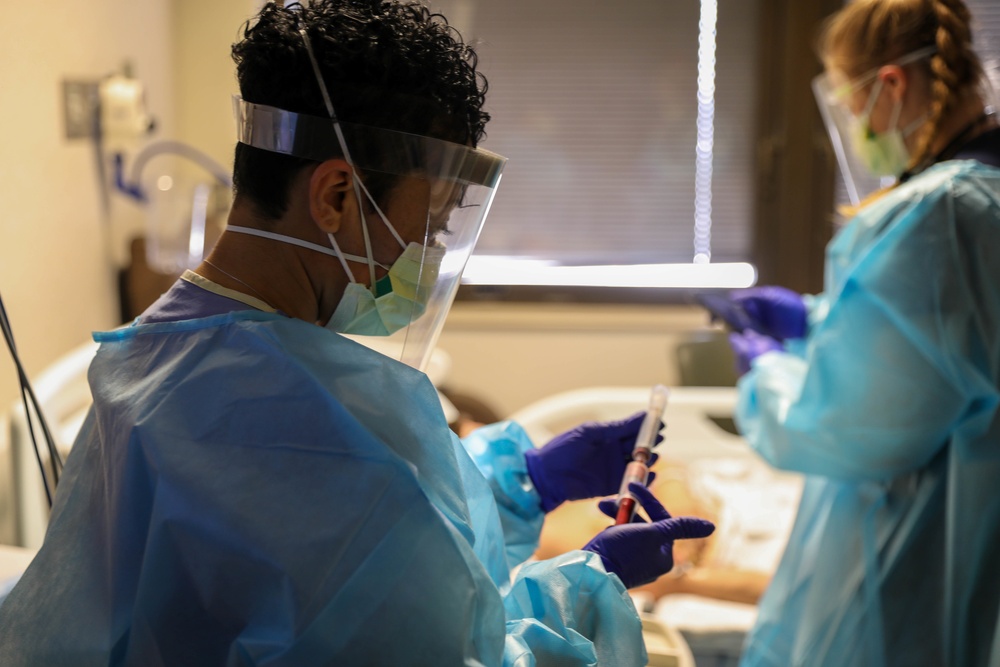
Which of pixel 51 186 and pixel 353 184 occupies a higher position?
pixel 353 184

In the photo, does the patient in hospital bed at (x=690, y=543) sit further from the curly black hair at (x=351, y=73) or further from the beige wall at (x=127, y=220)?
the curly black hair at (x=351, y=73)

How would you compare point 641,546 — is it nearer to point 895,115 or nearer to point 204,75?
point 895,115

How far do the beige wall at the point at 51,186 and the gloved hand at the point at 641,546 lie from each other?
1.29 m

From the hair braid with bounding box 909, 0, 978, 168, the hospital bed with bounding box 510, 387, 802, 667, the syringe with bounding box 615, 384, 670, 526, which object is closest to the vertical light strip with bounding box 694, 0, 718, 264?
the hospital bed with bounding box 510, 387, 802, 667

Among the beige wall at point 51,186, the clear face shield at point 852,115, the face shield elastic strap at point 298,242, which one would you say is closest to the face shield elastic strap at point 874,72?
the clear face shield at point 852,115

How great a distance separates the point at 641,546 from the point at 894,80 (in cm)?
102

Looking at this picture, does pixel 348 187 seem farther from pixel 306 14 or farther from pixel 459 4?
pixel 459 4

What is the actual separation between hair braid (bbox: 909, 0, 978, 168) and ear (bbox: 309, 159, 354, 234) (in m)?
1.13

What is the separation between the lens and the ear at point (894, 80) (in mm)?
1542

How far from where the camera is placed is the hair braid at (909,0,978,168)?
1.51m

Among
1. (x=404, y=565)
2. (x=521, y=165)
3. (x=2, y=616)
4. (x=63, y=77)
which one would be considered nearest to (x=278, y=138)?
(x=404, y=565)

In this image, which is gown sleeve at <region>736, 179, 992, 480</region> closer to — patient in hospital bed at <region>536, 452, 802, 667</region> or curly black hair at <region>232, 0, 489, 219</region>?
patient in hospital bed at <region>536, 452, 802, 667</region>

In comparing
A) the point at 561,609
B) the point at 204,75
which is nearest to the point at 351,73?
the point at 561,609

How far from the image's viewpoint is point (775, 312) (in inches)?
79.3
